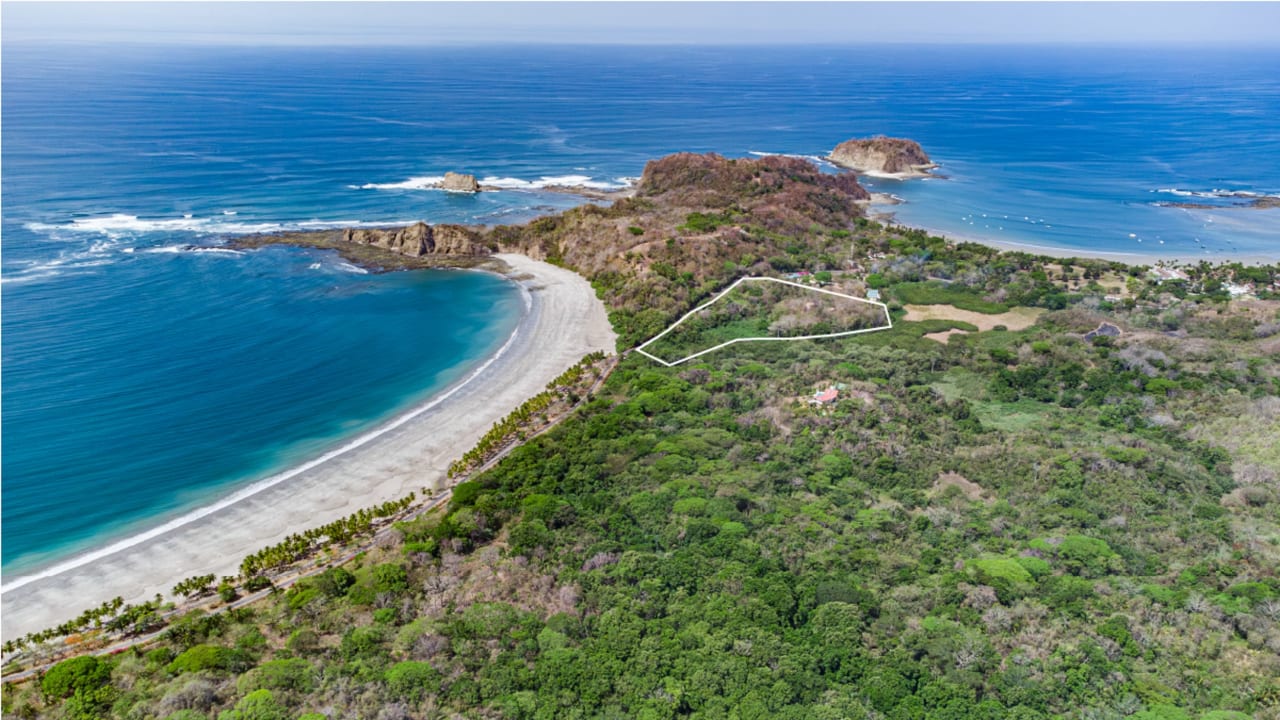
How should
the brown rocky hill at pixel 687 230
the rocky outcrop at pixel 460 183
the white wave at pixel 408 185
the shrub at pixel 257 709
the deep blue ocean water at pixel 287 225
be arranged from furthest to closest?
the rocky outcrop at pixel 460 183
the white wave at pixel 408 185
the brown rocky hill at pixel 687 230
the deep blue ocean water at pixel 287 225
the shrub at pixel 257 709

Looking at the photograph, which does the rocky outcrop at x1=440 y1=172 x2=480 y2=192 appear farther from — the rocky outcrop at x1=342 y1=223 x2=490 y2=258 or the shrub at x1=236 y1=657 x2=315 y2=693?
the shrub at x1=236 y1=657 x2=315 y2=693

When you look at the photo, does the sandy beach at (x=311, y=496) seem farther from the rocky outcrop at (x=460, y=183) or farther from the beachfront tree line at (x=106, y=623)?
the rocky outcrop at (x=460, y=183)

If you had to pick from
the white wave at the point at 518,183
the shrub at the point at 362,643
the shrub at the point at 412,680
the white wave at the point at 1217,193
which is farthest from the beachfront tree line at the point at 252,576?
the white wave at the point at 1217,193

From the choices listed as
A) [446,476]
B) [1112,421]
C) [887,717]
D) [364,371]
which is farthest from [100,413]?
[1112,421]

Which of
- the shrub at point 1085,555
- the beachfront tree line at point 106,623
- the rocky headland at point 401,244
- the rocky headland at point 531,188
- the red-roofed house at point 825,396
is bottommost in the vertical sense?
the beachfront tree line at point 106,623

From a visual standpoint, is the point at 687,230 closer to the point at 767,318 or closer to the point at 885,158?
the point at 767,318
